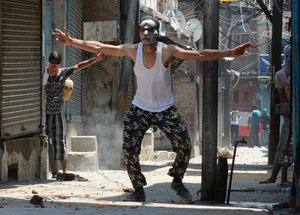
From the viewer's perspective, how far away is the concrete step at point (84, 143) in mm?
13109

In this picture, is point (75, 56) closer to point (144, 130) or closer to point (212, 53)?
point (144, 130)

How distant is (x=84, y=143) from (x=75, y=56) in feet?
6.16

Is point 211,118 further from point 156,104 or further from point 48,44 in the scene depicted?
point 48,44

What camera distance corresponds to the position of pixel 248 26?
4728 cm

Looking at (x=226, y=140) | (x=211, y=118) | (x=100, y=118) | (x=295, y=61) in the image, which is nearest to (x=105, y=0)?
(x=100, y=118)

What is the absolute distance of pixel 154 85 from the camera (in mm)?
7449

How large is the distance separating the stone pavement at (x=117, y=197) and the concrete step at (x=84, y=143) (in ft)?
2.01

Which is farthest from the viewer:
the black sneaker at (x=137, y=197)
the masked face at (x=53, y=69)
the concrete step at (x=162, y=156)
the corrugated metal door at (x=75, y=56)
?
the concrete step at (x=162, y=156)

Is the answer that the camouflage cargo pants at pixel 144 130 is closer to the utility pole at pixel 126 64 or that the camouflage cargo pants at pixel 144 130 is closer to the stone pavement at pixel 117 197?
the stone pavement at pixel 117 197

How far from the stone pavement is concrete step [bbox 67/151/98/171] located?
7.0 inches

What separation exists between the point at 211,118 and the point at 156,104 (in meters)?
0.68

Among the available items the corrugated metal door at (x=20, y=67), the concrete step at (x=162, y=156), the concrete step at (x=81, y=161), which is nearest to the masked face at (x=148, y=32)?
the corrugated metal door at (x=20, y=67)

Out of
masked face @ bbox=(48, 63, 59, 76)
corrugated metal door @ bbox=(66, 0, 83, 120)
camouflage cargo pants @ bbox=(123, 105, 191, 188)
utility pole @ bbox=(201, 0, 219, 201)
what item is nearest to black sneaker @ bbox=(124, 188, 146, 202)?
camouflage cargo pants @ bbox=(123, 105, 191, 188)

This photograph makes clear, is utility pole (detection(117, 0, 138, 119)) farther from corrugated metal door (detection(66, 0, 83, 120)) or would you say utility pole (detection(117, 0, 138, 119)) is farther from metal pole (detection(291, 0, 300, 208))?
metal pole (detection(291, 0, 300, 208))
